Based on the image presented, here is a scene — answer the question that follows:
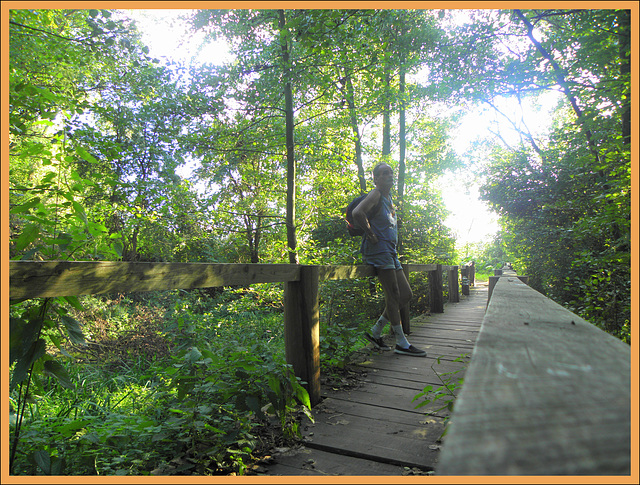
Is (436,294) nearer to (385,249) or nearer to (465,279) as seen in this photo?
(385,249)

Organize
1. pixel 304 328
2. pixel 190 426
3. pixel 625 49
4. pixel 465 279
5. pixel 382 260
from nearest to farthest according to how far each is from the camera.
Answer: pixel 190 426, pixel 304 328, pixel 625 49, pixel 382 260, pixel 465 279

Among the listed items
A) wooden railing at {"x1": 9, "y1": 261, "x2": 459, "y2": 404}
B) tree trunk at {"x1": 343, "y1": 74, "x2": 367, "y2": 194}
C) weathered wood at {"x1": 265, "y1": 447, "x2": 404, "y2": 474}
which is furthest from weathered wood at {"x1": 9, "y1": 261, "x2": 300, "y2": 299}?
tree trunk at {"x1": 343, "y1": 74, "x2": 367, "y2": 194}

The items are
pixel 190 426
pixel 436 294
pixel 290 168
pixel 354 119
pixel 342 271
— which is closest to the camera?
pixel 190 426

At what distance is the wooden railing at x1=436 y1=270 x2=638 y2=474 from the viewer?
14.3 inches

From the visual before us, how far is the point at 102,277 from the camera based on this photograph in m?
1.59

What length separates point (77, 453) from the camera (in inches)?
80.4

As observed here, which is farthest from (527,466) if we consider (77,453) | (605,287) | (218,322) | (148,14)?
(148,14)

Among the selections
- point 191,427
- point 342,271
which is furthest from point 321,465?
point 342,271

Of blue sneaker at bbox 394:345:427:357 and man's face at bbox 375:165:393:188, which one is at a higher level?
man's face at bbox 375:165:393:188

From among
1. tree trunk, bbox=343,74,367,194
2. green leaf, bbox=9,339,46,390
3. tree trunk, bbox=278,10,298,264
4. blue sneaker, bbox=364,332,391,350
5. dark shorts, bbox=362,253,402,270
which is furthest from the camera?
tree trunk, bbox=343,74,367,194

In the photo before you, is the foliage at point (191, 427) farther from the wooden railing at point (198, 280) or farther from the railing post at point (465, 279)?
the railing post at point (465, 279)

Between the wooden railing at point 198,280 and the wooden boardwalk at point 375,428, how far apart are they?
1.16 ft

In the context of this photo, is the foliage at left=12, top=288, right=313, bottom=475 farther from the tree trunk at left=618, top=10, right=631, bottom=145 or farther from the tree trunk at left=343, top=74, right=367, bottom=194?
the tree trunk at left=343, top=74, right=367, bottom=194

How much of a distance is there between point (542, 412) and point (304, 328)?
2563mm
